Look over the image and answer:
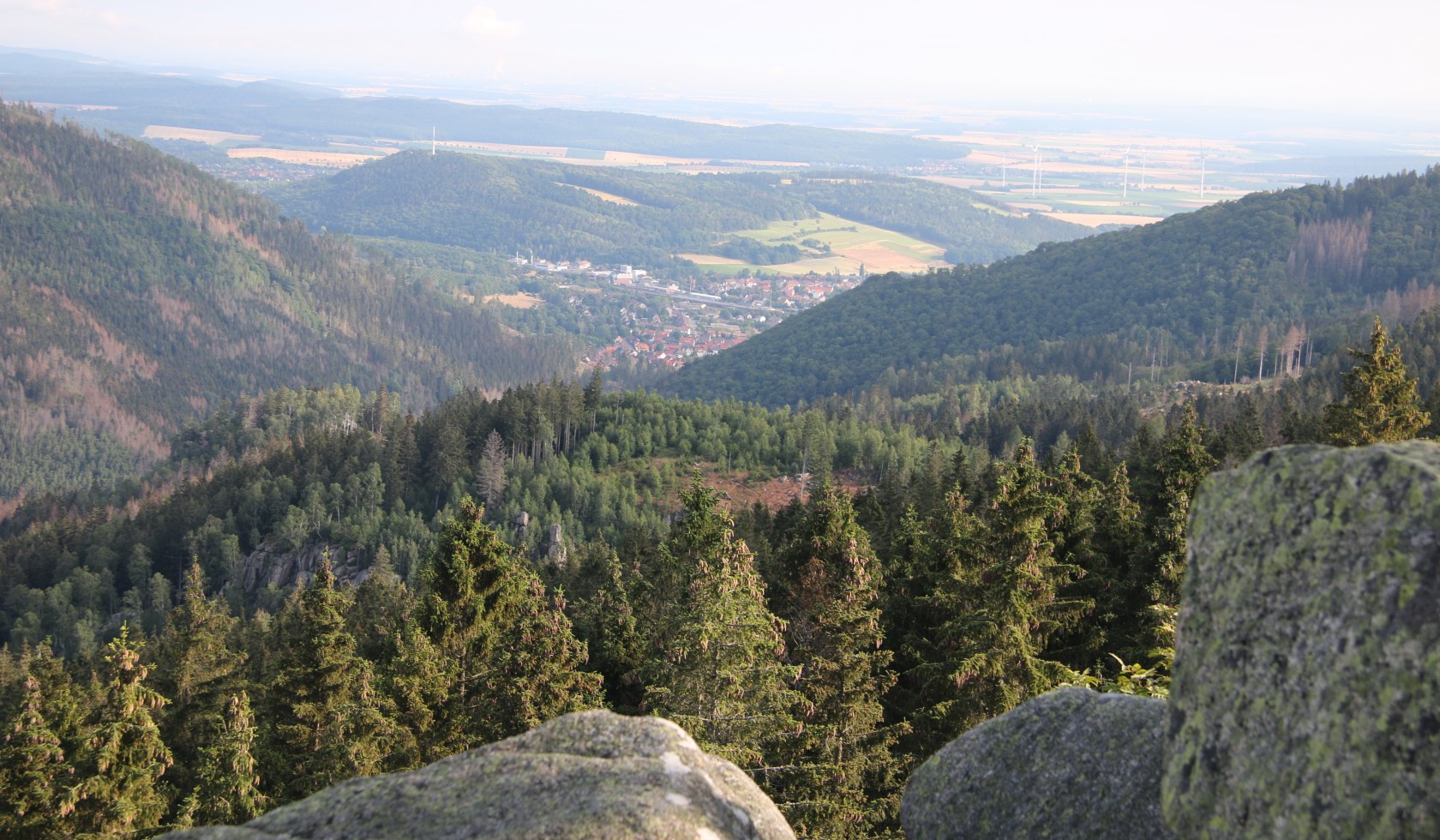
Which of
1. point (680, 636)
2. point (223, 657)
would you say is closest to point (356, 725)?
point (680, 636)

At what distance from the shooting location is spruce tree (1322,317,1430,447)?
1364 inches

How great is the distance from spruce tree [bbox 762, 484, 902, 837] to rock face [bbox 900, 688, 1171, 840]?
11.3 m

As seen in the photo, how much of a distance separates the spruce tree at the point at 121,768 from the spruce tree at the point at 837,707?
16.2 metres

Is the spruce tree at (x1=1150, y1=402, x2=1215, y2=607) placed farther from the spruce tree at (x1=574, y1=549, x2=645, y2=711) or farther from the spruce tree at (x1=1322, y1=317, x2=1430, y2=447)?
the spruce tree at (x1=574, y1=549, x2=645, y2=711)

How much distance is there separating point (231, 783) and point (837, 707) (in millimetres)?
14501

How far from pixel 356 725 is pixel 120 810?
6058 mm

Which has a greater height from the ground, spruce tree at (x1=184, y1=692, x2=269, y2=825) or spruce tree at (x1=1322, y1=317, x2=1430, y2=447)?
spruce tree at (x1=1322, y1=317, x2=1430, y2=447)

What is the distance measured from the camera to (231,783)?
89.0 ft

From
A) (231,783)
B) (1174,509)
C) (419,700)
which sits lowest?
(231,783)

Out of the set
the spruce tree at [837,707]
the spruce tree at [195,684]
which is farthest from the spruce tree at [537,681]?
the spruce tree at [195,684]

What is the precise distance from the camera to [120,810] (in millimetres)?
27828

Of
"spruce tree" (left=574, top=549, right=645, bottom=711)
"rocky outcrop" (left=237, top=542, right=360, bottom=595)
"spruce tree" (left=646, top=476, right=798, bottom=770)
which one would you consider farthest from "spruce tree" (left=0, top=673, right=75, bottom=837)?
"rocky outcrop" (left=237, top=542, right=360, bottom=595)

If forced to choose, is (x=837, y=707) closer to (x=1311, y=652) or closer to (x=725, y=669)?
(x=725, y=669)

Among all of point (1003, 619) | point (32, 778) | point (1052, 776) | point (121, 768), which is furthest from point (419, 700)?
point (1052, 776)
